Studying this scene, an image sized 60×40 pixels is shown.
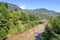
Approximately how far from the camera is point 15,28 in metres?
22.5

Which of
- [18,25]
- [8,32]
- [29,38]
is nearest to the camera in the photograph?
[29,38]

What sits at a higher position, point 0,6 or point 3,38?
point 0,6

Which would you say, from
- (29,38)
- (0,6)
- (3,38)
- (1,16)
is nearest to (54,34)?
(29,38)

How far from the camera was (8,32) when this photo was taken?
2141 cm

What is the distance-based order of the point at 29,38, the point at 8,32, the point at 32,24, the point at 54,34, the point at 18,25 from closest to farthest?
the point at 54,34 → the point at 29,38 → the point at 8,32 → the point at 18,25 → the point at 32,24

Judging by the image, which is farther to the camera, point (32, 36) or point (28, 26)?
point (28, 26)

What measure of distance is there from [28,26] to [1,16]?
4.35m

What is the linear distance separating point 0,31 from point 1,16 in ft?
7.25

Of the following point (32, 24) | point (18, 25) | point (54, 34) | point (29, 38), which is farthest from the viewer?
point (32, 24)

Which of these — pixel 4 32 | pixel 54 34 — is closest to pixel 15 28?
pixel 4 32

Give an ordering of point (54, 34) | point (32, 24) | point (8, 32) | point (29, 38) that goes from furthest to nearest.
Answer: point (32, 24)
point (8, 32)
point (29, 38)
point (54, 34)

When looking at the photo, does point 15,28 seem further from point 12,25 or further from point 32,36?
point 32,36

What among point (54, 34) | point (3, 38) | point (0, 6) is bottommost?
point (3, 38)

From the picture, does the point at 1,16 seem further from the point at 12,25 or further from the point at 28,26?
the point at 28,26
